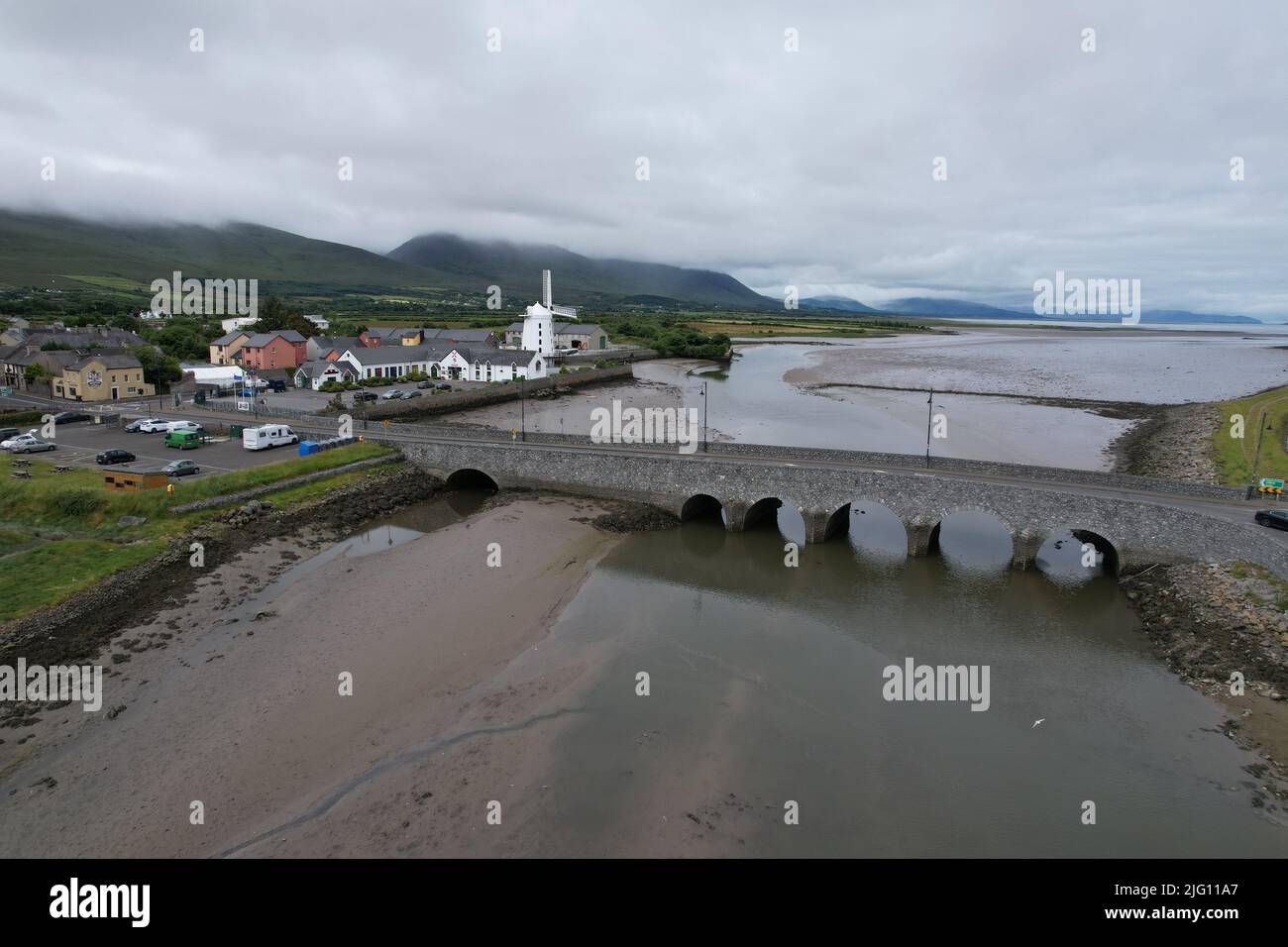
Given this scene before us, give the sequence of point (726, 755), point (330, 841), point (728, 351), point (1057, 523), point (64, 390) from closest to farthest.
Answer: point (330, 841), point (726, 755), point (1057, 523), point (64, 390), point (728, 351)

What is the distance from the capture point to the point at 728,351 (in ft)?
391

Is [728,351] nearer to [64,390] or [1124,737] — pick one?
[64,390]

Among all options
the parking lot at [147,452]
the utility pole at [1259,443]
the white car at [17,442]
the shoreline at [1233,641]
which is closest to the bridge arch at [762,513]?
the shoreline at [1233,641]

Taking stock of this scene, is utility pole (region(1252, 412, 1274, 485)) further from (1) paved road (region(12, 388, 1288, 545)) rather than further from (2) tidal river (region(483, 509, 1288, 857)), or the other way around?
(2) tidal river (region(483, 509, 1288, 857))

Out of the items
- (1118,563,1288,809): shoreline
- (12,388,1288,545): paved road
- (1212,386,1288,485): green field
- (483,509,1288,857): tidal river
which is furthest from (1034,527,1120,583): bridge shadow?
(1212,386,1288,485): green field

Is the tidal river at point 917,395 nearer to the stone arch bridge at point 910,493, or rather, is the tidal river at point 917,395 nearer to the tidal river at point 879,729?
the stone arch bridge at point 910,493

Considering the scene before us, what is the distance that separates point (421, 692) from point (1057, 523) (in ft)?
78.0

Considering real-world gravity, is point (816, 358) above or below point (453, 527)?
above

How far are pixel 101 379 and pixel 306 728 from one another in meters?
50.5

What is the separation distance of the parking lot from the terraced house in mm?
8724

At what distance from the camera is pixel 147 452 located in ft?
125

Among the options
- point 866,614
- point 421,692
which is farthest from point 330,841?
point 866,614

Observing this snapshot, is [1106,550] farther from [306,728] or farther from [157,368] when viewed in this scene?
[157,368]

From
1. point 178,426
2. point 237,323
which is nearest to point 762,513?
point 178,426
